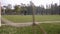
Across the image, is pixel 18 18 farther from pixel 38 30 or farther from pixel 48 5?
pixel 48 5

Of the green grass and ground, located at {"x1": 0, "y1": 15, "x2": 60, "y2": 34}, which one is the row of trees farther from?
the green grass

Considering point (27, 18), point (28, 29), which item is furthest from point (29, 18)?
point (28, 29)

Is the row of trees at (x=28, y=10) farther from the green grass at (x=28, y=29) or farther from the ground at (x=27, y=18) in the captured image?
the green grass at (x=28, y=29)

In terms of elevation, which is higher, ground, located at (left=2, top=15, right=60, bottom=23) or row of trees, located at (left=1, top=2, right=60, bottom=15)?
row of trees, located at (left=1, top=2, right=60, bottom=15)

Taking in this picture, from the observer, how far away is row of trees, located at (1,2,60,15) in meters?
1.44

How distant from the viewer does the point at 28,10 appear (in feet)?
4.83

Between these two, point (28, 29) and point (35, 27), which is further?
point (28, 29)

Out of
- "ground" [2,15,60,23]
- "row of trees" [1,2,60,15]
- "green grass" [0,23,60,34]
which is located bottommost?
"green grass" [0,23,60,34]

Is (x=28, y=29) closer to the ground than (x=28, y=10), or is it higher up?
closer to the ground

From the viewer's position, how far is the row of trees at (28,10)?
1440mm

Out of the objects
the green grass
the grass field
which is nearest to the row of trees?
the grass field

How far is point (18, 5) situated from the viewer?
1.49 m

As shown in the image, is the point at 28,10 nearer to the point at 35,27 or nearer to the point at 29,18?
the point at 29,18

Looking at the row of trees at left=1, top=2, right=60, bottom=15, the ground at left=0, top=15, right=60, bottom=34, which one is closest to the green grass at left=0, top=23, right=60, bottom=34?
the ground at left=0, top=15, right=60, bottom=34
